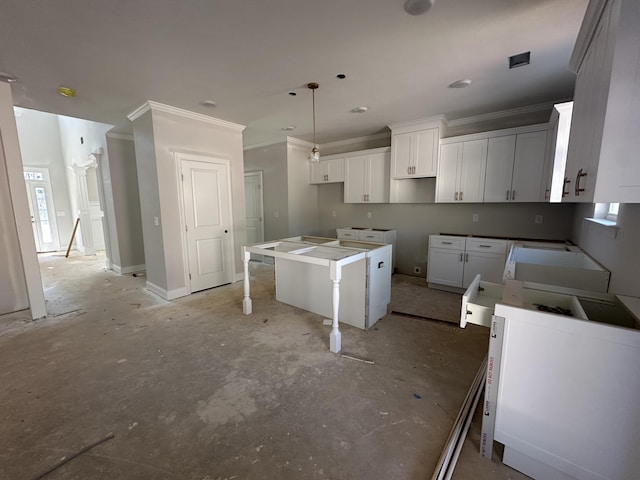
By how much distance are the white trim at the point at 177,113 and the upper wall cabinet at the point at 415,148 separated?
263 cm

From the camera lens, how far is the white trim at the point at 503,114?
3.51 m

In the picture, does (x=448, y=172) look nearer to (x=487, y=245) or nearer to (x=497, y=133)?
(x=497, y=133)

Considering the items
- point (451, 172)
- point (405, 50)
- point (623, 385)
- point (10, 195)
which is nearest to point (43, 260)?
point (10, 195)

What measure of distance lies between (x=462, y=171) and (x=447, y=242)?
3.59 ft

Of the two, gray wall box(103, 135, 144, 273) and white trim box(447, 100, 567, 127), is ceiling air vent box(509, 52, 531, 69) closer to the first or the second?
white trim box(447, 100, 567, 127)

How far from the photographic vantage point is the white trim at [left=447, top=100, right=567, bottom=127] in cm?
351

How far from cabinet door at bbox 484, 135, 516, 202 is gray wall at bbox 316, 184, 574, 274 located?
35 cm

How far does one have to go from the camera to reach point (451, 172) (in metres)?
4.05

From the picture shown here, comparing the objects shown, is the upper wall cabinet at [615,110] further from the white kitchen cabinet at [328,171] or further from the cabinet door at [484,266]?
the white kitchen cabinet at [328,171]

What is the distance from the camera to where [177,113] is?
11.8 feet

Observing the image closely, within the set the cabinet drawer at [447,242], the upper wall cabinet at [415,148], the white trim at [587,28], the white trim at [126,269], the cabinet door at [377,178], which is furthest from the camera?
the white trim at [126,269]

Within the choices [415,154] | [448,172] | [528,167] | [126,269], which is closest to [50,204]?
[126,269]

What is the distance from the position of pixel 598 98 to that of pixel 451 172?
297 cm

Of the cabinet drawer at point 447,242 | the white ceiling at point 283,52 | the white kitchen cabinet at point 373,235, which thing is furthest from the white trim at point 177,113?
the cabinet drawer at point 447,242
